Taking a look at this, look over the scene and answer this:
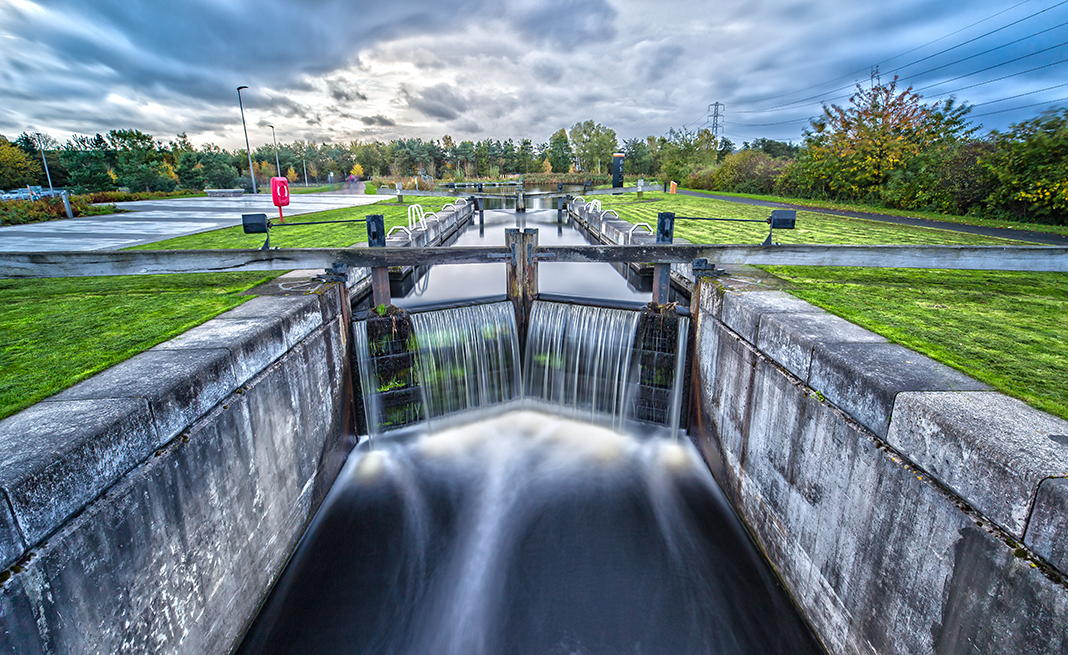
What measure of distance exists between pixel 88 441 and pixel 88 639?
3.74 feet

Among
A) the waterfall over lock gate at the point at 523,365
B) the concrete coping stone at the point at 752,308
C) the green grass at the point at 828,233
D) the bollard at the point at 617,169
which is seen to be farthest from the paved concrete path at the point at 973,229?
the bollard at the point at 617,169

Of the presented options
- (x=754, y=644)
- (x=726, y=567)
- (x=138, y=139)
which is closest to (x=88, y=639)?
(x=754, y=644)

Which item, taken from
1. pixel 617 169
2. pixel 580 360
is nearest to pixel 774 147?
pixel 617 169

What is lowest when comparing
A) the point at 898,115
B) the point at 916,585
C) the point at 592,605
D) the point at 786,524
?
the point at 592,605

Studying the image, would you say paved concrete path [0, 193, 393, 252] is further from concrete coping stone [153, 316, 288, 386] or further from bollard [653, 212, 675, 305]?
bollard [653, 212, 675, 305]

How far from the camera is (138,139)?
215ft

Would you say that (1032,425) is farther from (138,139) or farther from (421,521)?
(138,139)

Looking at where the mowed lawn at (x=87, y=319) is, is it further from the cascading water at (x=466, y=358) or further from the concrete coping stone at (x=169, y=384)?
the cascading water at (x=466, y=358)

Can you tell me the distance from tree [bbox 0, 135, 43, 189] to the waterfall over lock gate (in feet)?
163

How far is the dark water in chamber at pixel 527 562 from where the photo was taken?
458cm

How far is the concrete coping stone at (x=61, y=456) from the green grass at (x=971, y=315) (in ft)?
19.9

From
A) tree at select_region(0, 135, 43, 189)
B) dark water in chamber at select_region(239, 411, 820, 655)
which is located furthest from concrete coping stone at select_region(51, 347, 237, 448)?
tree at select_region(0, 135, 43, 189)

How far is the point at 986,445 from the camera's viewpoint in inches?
105

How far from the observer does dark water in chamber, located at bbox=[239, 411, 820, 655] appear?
4.58 meters
